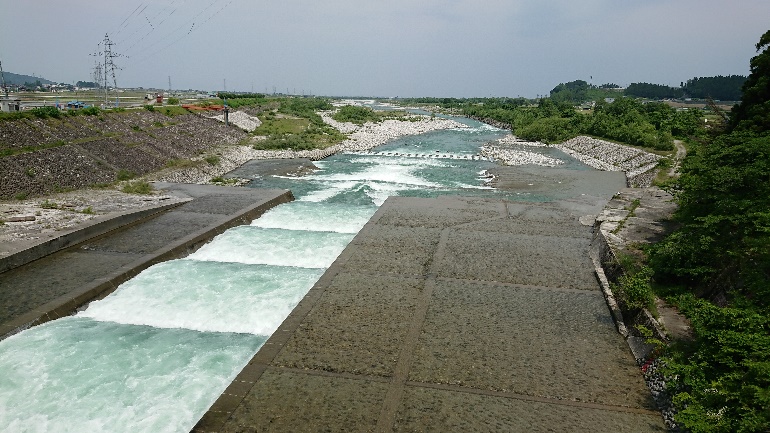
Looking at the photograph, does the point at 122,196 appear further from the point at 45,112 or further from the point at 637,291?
the point at 637,291

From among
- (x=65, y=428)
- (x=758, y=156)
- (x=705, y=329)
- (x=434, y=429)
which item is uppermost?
(x=758, y=156)

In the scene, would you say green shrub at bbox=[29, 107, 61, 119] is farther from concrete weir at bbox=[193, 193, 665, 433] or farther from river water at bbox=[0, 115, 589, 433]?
concrete weir at bbox=[193, 193, 665, 433]

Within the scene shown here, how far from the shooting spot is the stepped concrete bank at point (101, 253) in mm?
10023

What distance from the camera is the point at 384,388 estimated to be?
23.8 feet

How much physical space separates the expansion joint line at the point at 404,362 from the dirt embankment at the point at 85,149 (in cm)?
1518

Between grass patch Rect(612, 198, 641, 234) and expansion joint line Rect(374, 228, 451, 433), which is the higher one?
grass patch Rect(612, 198, 641, 234)

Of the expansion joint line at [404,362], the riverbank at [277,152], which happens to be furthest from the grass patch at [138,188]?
the expansion joint line at [404,362]

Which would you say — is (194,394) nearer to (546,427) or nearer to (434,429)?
(434,429)

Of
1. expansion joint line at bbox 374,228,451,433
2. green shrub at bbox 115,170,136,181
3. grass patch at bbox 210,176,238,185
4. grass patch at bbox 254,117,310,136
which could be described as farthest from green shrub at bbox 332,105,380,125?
expansion joint line at bbox 374,228,451,433

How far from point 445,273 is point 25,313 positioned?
9.15 meters

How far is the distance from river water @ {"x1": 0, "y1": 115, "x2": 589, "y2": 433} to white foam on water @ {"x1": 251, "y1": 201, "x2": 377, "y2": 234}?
0.36 feet

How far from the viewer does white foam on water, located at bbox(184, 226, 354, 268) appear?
13469mm

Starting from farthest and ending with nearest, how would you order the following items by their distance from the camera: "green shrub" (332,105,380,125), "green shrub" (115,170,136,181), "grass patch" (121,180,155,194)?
"green shrub" (332,105,380,125), "green shrub" (115,170,136,181), "grass patch" (121,180,155,194)

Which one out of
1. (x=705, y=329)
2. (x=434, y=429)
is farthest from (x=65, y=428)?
(x=705, y=329)
